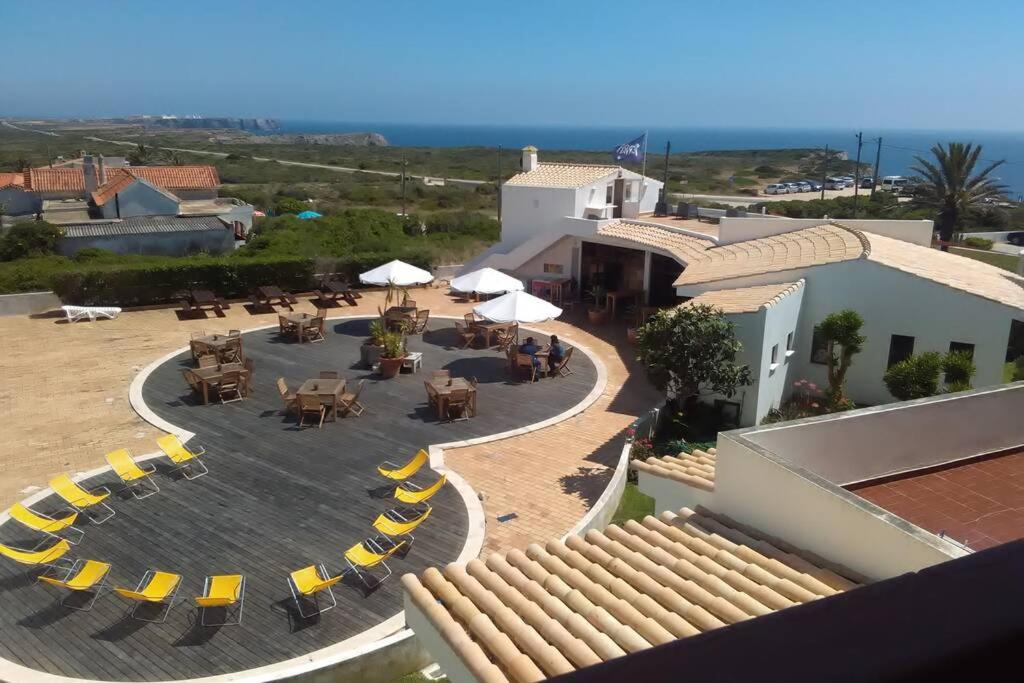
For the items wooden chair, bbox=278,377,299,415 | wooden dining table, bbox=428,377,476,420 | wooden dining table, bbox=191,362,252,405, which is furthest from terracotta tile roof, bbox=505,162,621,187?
wooden chair, bbox=278,377,299,415

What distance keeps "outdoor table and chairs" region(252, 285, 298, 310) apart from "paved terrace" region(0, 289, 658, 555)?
1703 mm

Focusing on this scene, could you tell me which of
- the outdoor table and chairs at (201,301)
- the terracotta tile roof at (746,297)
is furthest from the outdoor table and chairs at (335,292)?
the terracotta tile roof at (746,297)

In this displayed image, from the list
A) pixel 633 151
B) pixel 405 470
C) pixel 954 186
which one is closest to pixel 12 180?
pixel 633 151

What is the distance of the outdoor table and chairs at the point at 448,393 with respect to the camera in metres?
17.5

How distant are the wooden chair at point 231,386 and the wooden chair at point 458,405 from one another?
519 cm

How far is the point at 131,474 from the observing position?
13.8 metres

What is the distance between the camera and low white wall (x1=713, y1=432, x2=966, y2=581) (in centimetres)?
626

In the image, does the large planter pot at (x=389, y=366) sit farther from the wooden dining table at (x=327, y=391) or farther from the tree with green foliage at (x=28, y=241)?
the tree with green foliage at (x=28, y=241)

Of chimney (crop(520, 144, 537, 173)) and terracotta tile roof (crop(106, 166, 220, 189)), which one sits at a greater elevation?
chimney (crop(520, 144, 537, 173))

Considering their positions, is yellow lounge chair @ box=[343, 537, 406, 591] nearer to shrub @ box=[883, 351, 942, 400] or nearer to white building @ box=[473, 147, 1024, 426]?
white building @ box=[473, 147, 1024, 426]

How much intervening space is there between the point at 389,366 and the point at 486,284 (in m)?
4.38

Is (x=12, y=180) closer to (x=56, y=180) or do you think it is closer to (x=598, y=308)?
(x=56, y=180)

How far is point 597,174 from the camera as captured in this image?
31.1m

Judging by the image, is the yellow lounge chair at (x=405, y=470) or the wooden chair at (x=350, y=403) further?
the wooden chair at (x=350, y=403)
